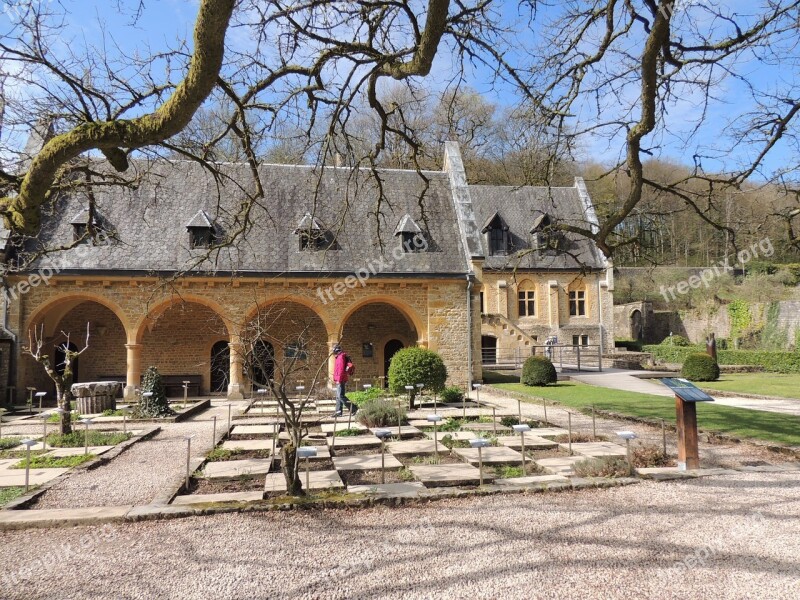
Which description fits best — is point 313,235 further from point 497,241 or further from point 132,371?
point 497,241

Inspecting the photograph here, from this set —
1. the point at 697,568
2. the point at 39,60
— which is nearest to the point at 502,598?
the point at 697,568

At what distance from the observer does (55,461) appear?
7855 millimetres

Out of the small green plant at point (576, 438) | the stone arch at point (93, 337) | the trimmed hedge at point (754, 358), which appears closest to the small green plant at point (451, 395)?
the small green plant at point (576, 438)

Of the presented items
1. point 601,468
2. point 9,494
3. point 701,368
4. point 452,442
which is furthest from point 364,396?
point 701,368

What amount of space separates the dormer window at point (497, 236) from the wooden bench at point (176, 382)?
55.0ft

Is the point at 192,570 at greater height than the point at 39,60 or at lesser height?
lesser

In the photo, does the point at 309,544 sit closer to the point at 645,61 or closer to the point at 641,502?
the point at 641,502

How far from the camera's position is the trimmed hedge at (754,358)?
983 inches

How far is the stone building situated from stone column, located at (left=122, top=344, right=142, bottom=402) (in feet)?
0.14

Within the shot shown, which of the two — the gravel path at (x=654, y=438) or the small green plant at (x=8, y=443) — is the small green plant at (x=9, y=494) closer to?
the small green plant at (x=8, y=443)

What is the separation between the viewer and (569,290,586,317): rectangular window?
30.8 m

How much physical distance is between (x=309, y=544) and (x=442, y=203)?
1636cm

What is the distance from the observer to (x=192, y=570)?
→ 3.99 m

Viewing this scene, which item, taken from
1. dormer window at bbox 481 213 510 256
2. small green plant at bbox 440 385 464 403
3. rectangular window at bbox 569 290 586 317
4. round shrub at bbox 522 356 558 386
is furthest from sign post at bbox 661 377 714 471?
rectangular window at bbox 569 290 586 317
